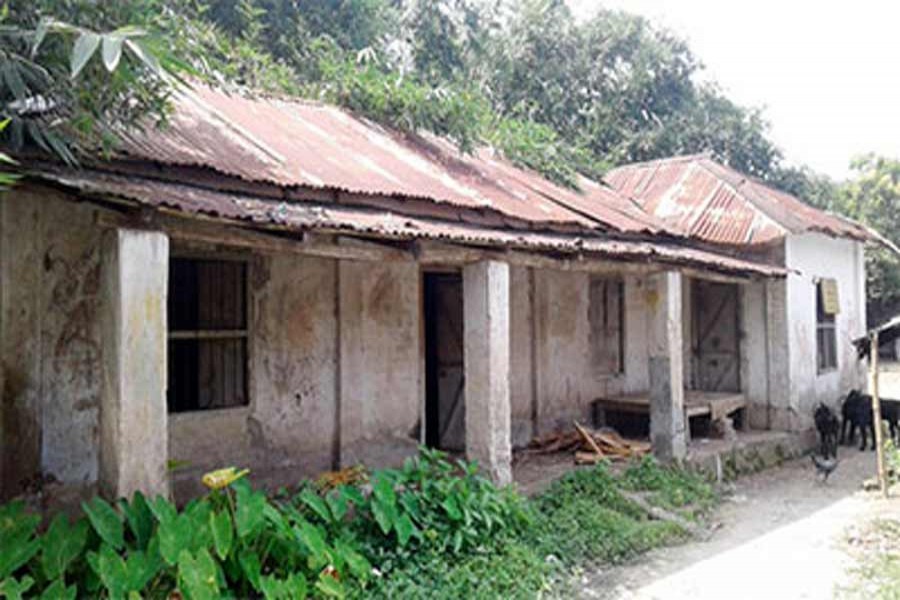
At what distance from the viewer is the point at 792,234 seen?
11.1 metres

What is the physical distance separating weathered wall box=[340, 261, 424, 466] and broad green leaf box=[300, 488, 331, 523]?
7.43ft

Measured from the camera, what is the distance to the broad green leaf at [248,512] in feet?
15.0

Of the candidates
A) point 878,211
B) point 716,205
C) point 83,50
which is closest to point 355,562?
point 83,50

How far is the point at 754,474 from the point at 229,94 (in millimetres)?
8005

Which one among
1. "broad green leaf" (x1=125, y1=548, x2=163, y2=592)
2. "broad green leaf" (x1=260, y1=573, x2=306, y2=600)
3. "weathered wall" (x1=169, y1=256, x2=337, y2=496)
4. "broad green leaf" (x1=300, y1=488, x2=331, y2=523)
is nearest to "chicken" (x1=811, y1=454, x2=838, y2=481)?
"weathered wall" (x1=169, y1=256, x2=337, y2=496)

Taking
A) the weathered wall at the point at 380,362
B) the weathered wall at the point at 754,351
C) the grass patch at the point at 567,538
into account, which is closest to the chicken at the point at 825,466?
the grass patch at the point at 567,538

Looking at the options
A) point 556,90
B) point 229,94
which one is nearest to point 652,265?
point 229,94

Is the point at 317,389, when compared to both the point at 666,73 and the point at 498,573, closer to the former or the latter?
the point at 498,573

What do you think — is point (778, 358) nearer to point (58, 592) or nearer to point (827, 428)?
point (827, 428)

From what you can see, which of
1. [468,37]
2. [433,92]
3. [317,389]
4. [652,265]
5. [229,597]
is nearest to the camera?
[229,597]

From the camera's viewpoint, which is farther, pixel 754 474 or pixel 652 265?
pixel 754 474

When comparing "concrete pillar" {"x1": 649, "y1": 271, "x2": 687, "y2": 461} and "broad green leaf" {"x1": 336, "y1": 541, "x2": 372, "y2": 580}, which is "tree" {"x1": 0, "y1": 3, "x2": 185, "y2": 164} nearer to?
"broad green leaf" {"x1": 336, "y1": 541, "x2": 372, "y2": 580}

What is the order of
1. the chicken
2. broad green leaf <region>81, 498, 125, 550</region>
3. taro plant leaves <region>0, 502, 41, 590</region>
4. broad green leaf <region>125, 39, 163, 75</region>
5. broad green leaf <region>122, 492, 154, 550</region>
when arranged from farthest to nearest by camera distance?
the chicken, broad green leaf <region>122, 492, 154, 550</region>, broad green leaf <region>81, 498, 125, 550</region>, taro plant leaves <region>0, 502, 41, 590</region>, broad green leaf <region>125, 39, 163, 75</region>

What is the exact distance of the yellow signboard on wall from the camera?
494 inches
